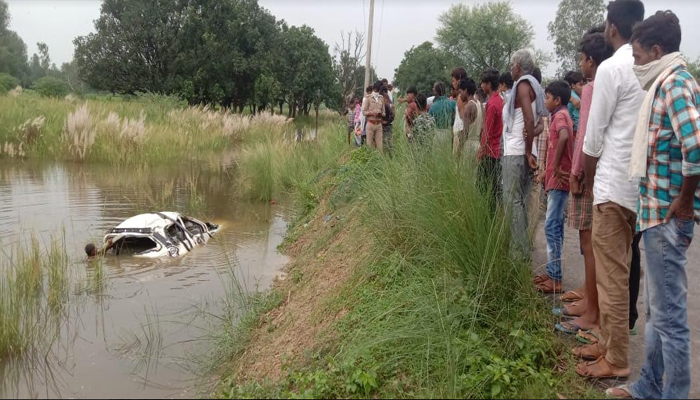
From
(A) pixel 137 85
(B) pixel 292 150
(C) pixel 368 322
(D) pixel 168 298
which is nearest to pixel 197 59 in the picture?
(A) pixel 137 85

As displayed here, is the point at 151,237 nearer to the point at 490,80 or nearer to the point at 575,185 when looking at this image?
the point at 490,80

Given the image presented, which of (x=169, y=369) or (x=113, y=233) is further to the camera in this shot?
(x=113, y=233)

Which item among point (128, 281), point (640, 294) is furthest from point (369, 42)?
point (640, 294)

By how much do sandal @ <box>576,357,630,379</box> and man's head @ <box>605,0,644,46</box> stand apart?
6.86ft

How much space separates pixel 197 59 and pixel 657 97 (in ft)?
124

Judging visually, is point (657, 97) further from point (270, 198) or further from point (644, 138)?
point (270, 198)

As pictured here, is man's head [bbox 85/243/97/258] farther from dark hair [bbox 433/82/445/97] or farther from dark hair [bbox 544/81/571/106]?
dark hair [bbox 544/81/571/106]

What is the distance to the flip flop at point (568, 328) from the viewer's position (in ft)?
12.9

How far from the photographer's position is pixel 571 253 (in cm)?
602

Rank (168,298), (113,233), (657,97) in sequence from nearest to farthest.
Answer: (657,97) → (168,298) → (113,233)

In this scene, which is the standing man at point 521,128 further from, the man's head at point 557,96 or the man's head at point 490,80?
the man's head at point 490,80

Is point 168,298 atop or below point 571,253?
below

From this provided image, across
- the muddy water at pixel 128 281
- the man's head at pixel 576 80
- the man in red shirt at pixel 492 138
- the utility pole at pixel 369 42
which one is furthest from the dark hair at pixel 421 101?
the utility pole at pixel 369 42

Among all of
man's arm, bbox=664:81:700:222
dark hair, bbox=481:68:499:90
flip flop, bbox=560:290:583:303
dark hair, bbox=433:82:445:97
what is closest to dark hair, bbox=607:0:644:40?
man's arm, bbox=664:81:700:222
